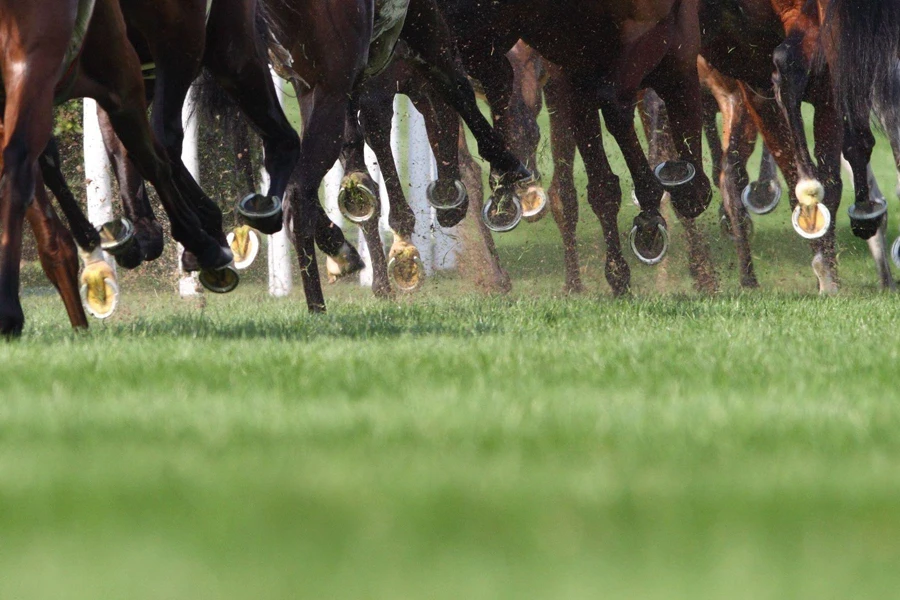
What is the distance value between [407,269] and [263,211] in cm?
306

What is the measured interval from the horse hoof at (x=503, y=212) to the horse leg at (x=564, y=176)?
2.06 feet

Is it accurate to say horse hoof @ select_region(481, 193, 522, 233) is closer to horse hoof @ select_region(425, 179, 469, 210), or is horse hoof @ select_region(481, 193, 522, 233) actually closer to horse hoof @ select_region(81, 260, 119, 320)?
horse hoof @ select_region(425, 179, 469, 210)

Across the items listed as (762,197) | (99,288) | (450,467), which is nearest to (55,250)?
(99,288)

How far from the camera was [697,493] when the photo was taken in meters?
2.52

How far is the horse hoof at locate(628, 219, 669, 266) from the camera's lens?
8586 mm

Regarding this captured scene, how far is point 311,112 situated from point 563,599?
17.0 feet

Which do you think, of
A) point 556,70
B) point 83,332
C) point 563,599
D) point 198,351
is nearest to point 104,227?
point 83,332

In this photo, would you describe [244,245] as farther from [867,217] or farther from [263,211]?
[867,217]

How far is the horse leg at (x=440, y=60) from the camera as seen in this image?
25.0 feet

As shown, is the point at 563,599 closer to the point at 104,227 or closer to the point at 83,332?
the point at 83,332

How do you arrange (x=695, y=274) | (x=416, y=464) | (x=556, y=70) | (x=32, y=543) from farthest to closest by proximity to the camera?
(x=695, y=274) < (x=556, y=70) < (x=416, y=464) < (x=32, y=543)

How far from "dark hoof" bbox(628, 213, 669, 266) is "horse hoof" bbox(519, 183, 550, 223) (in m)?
1.52

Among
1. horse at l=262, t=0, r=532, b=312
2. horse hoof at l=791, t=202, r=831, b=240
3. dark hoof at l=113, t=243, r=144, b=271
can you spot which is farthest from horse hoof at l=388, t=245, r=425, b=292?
dark hoof at l=113, t=243, r=144, b=271

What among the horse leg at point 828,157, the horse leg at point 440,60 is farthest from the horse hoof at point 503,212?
the horse leg at point 828,157
